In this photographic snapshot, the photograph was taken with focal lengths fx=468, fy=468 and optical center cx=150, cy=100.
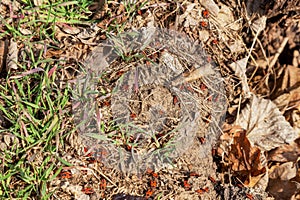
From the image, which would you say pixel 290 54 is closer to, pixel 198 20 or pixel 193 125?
pixel 198 20

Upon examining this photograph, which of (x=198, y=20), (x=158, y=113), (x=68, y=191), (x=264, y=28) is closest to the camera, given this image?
(x=68, y=191)

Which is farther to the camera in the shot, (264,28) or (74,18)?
(264,28)

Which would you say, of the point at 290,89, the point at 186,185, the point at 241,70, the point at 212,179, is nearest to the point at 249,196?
the point at 212,179

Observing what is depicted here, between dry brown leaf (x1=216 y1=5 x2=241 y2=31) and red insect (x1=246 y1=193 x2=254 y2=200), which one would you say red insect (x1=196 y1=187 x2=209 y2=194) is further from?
dry brown leaf (x1=216 y1=5 x2=241 y2=31)

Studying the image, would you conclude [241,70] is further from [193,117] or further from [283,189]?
[283,189]

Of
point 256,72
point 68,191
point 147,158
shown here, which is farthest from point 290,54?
point 68,191

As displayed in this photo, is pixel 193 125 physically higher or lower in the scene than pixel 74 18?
lower

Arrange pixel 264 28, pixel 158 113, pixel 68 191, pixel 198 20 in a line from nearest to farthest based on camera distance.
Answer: pixel 68 191
pixel 158 113
pixel 198 20
pixel 264 28
